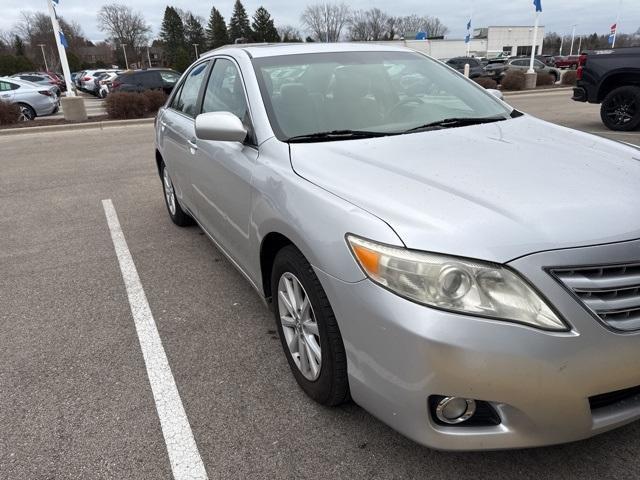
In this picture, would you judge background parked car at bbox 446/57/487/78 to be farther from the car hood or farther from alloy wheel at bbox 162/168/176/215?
the car hood

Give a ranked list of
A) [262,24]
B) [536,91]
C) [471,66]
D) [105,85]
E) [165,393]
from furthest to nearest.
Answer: [262,24] < [471,66] < [105,85] < [536,91] < [165,393]

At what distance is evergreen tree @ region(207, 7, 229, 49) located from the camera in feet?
270

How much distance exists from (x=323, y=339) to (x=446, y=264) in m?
0.66

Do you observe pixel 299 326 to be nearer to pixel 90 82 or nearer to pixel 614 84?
pixel 614 84

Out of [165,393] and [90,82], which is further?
[90,82]

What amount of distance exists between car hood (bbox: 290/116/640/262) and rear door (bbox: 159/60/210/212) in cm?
166

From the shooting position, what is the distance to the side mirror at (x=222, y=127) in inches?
108

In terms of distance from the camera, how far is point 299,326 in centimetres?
241

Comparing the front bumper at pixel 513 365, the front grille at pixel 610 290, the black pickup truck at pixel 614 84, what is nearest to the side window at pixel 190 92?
the front bumper at pixel 513 365

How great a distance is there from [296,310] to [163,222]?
138 inches

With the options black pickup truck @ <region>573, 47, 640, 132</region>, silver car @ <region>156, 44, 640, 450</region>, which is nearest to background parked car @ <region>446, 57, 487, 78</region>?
black pickup truck @ <region>573, 47, 640, 132</region>

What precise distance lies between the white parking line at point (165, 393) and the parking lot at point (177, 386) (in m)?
0.03

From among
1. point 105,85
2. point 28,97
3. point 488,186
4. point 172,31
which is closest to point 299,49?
point 488,186

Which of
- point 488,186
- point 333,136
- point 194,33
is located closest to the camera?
point 488,186
